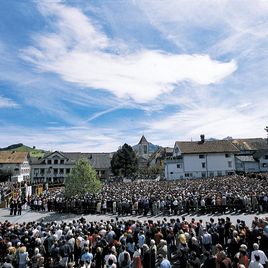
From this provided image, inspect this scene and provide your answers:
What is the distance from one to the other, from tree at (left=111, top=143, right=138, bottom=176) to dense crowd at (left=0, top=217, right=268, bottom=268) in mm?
64126

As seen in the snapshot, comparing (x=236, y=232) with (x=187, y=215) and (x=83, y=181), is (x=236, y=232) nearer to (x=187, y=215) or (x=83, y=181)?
(x=187, y=215)

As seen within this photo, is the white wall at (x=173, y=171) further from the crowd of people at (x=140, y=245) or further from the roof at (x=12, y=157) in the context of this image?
the crowd of people at (x=140, y=245)

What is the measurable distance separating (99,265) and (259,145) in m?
98.9

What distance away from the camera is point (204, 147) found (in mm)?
74625

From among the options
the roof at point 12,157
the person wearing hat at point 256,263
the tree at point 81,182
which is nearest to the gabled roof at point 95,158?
the roof at point 12,157

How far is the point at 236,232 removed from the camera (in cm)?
1446

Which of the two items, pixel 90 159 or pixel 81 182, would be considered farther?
pixel 90 159

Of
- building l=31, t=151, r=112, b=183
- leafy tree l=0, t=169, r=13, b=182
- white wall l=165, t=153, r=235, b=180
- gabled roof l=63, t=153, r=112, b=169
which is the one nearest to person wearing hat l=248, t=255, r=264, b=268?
white wall l=165, t=153, r=235, b=180

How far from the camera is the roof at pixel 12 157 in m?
91.9

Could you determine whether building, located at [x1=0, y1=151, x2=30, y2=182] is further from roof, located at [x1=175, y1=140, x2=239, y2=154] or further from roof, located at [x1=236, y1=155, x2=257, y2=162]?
roof, located at [x1=236, y1=155, x2=257, y2=162]

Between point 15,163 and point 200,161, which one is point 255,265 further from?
point 15,163

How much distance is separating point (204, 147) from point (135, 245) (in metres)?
61.0

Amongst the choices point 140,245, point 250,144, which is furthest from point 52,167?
point 140,245

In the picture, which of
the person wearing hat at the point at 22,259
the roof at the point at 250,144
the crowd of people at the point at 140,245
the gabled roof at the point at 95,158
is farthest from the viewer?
the roof at the point at 250,144
